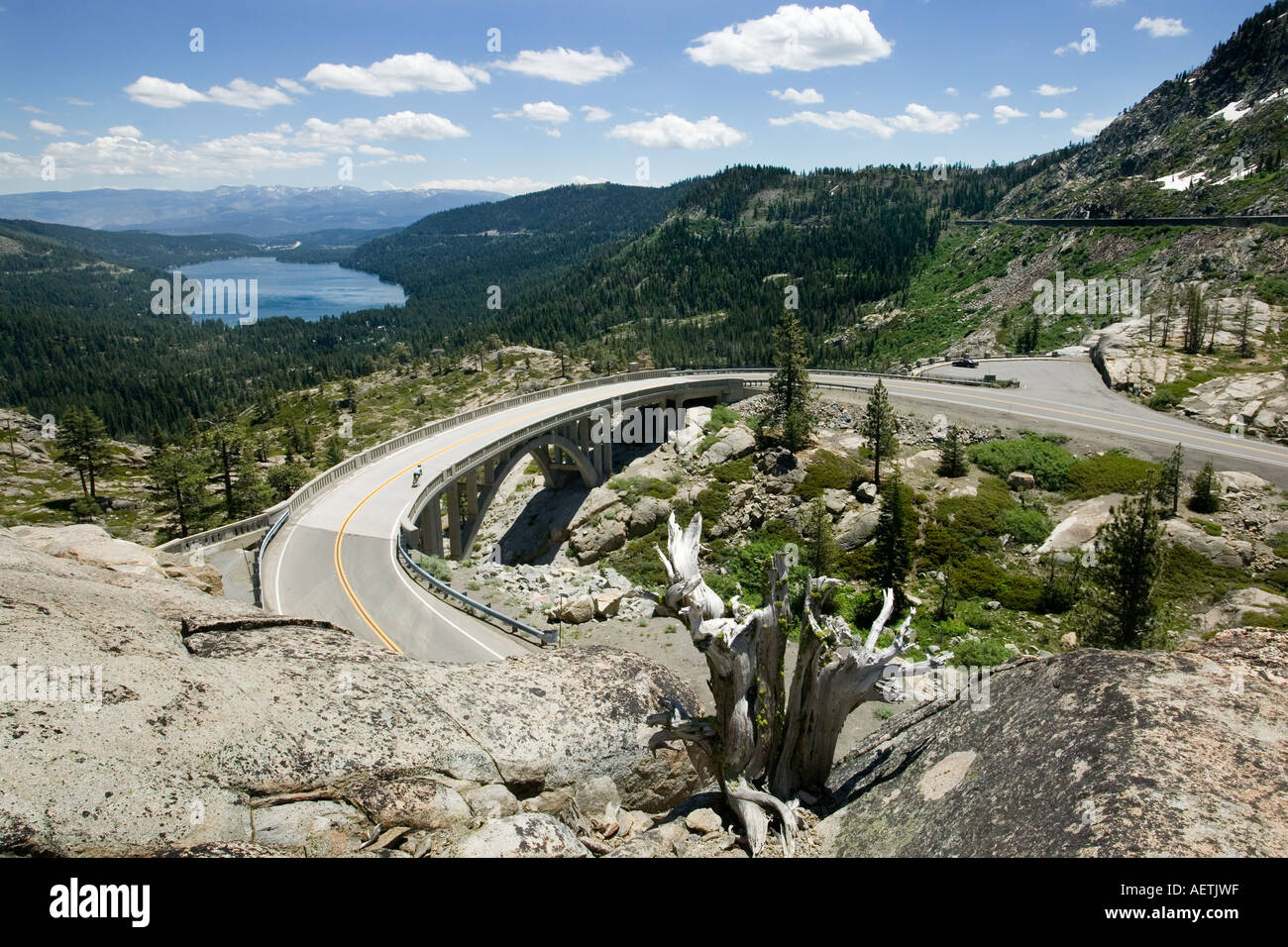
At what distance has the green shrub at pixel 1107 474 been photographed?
45.0 meters

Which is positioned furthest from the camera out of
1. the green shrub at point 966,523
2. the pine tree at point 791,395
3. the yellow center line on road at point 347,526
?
the pine tree at point 791,395

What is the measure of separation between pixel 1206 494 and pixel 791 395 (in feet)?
92.8

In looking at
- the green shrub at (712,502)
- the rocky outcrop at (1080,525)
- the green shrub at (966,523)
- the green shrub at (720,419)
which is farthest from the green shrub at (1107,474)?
the green shrub at (720,419)

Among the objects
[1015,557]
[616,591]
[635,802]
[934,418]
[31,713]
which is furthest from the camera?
[934,418]

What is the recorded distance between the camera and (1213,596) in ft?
112

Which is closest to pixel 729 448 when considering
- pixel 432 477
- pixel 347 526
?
pixel 432 477

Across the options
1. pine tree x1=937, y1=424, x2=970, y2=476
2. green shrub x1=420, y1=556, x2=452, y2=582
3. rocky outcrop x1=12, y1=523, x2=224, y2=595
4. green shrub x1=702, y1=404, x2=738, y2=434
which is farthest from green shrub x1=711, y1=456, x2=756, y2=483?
rocky outcrop x1=12, y1=523, x2=224, y2=595

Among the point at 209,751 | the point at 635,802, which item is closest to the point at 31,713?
the point at 209,751

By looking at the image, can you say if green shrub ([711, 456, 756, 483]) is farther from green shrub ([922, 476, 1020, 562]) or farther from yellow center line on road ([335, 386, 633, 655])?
yellow center line on road ([335, 386, 633, 655])

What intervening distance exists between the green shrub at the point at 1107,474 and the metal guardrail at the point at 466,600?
39319 mm

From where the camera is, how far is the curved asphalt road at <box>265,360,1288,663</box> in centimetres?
2402

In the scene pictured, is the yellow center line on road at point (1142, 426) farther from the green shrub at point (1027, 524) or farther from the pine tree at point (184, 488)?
the pine tree at point (184, 488)

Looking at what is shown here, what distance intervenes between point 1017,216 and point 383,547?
6747 inches

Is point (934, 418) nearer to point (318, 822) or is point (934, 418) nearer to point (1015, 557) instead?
point (1015, 557)
